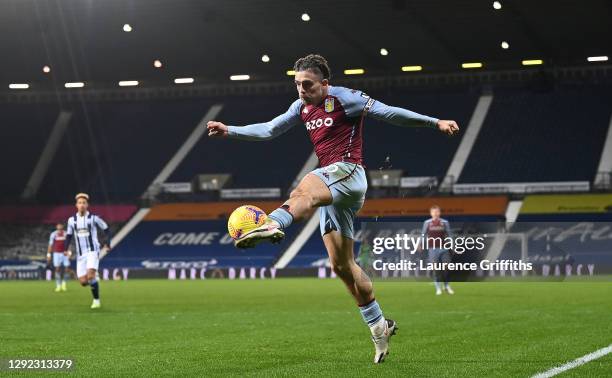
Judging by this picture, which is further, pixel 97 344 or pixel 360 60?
pixel 360 60

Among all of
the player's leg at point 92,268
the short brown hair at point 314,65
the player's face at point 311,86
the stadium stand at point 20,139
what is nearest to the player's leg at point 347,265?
the player's face at point 311,86

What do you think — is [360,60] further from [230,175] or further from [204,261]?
[204,261]

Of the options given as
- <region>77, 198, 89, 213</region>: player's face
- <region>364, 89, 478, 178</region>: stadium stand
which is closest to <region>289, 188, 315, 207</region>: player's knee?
<region>77, 198, 89, 213</region>: player's face

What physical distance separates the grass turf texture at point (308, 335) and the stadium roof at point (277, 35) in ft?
66.9

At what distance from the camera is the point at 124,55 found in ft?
165

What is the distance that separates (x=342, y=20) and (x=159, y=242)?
1367cm

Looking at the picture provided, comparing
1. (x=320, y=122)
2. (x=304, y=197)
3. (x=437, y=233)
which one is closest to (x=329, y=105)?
(x=320, y=122)

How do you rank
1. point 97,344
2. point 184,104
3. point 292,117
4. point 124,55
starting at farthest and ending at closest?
point 184,104
point 124,55
point 97,344
point 292,117

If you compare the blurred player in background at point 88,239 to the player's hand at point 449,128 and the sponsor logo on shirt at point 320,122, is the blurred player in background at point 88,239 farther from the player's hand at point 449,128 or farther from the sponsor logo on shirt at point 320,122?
the player's hand at point 449,128

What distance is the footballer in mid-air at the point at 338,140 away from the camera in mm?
8664

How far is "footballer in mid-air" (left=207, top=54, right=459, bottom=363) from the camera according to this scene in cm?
866

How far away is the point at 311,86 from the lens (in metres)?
9.02

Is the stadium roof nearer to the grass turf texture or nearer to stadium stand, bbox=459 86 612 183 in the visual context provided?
stadium stand, bbox=459 86 612 183

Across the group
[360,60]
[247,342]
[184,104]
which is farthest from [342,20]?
[247,342]
